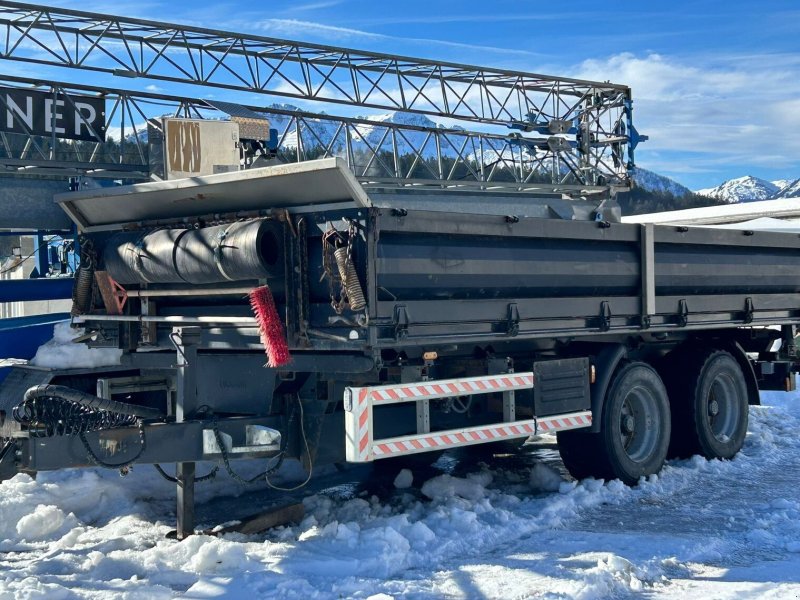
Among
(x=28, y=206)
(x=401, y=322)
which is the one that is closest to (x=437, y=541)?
(x=401, y=322)

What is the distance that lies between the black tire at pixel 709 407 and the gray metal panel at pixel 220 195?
14.7 feet

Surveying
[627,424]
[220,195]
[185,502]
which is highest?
[220,195]

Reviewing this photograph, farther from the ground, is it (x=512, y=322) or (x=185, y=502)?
(x=512, y=322)

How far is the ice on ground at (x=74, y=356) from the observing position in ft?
25.2

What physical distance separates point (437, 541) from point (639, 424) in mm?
2959

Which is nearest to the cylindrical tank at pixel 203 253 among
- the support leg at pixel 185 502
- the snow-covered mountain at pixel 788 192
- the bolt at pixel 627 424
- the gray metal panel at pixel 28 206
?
the support leg at pixel 185 502

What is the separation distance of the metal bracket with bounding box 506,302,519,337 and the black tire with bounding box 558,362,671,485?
1.55 m

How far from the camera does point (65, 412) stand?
5934 mm

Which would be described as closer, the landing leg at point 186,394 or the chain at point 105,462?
the chain at point 105,462

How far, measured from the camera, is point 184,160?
8.20 m

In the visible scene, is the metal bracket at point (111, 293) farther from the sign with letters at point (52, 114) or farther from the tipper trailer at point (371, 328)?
the sign with letters at point (52, 114)

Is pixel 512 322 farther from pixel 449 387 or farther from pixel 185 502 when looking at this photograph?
pixel 185 502

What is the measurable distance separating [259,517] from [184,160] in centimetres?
315

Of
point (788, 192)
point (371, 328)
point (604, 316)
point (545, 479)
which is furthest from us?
point (788, 192)
